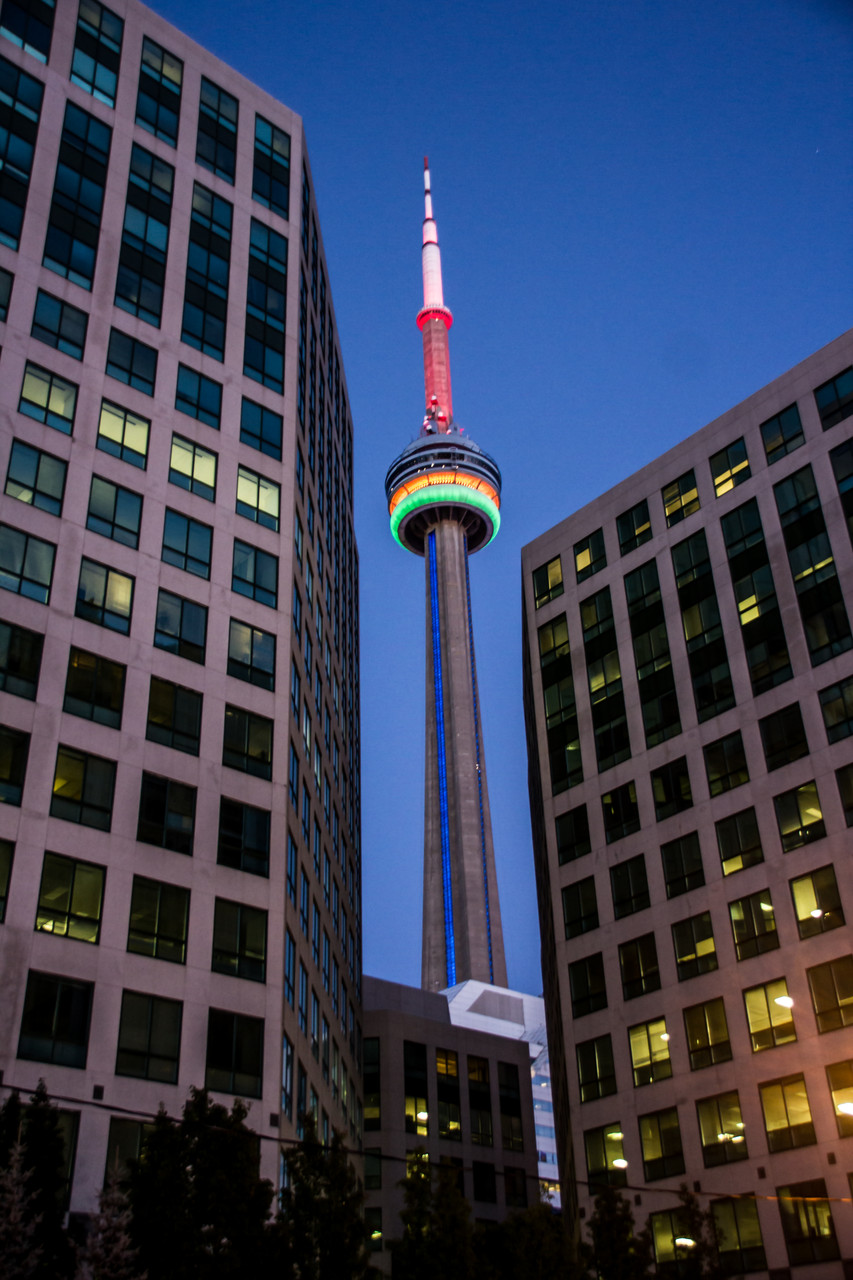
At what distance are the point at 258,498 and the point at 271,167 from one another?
18.0 metres

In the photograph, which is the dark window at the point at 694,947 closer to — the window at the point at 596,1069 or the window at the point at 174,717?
the window at the point at 596,1069

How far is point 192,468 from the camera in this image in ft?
154

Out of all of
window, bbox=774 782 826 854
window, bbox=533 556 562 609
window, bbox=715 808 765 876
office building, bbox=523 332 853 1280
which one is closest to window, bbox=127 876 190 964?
office building, bbox=523 332 853 1280

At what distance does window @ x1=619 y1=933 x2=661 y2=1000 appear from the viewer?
51.1 metres

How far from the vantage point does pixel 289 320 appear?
54750mm

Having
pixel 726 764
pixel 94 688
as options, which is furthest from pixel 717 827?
pixel 94 688

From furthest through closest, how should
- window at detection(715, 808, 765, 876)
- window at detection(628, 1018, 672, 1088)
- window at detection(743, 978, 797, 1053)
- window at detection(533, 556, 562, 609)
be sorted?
window at detection(533, 556, 562, 609), window at detection(715, 808, 765, 876), window at detection(628, 1018, 672, 1088), window at detection(743, 978, 797, 1053)

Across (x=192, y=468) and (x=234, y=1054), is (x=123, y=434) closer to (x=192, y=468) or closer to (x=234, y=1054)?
(x=192, y=468)

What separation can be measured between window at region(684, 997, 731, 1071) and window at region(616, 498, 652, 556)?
72.4 ft

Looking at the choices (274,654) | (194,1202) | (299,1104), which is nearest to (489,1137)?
(299,1104)

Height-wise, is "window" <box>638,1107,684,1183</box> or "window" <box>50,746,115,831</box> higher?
"window" <box>50,746,115,831</box>

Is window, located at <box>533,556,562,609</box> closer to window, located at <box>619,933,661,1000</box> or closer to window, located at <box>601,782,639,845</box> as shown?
window, located at <box>601,782,639,845</box>

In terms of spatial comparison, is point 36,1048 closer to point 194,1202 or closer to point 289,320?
point 194,1202

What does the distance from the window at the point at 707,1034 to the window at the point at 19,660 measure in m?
27.5
